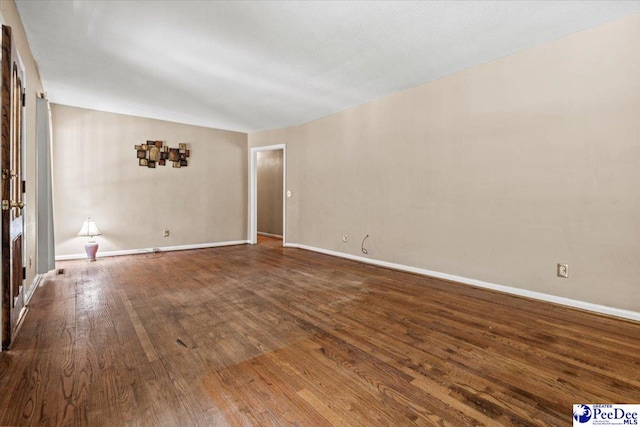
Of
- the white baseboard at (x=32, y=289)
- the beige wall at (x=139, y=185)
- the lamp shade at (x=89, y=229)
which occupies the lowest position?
the white baseboard at (x=32, y=289)

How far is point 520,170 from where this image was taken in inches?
128

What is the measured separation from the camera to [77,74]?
12.1 feet

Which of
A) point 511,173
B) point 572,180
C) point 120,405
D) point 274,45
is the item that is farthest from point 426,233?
point 120,405

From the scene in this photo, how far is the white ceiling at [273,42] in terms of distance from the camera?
2453 millimetres

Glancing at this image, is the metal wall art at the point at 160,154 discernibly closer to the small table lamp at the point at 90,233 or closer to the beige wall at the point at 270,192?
the small table lamp at the point at 90,233

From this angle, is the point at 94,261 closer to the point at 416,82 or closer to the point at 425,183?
the point at 425,183

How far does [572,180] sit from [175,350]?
3.65 m

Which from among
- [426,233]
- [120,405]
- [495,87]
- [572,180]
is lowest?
[120,405]

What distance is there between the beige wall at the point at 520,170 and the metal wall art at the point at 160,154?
329 cm

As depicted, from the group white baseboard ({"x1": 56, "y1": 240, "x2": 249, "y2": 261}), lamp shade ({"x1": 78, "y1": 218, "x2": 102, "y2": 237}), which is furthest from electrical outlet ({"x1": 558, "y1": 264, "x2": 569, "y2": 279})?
lamp shade ({"x1": 78, "y1": 218, "x2": 102, "y2": 237})

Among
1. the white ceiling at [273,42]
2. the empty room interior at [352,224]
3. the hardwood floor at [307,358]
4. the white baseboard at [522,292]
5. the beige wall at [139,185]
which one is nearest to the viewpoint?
the hardwood floor at [307,358]

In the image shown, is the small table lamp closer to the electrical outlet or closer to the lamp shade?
the lamp shade

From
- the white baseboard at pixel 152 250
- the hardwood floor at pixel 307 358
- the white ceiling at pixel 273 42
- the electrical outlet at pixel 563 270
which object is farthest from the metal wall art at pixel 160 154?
the electrical outlet at pixel 563 270

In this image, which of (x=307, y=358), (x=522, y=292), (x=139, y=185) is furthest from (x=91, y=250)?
(x=522, y=292)
